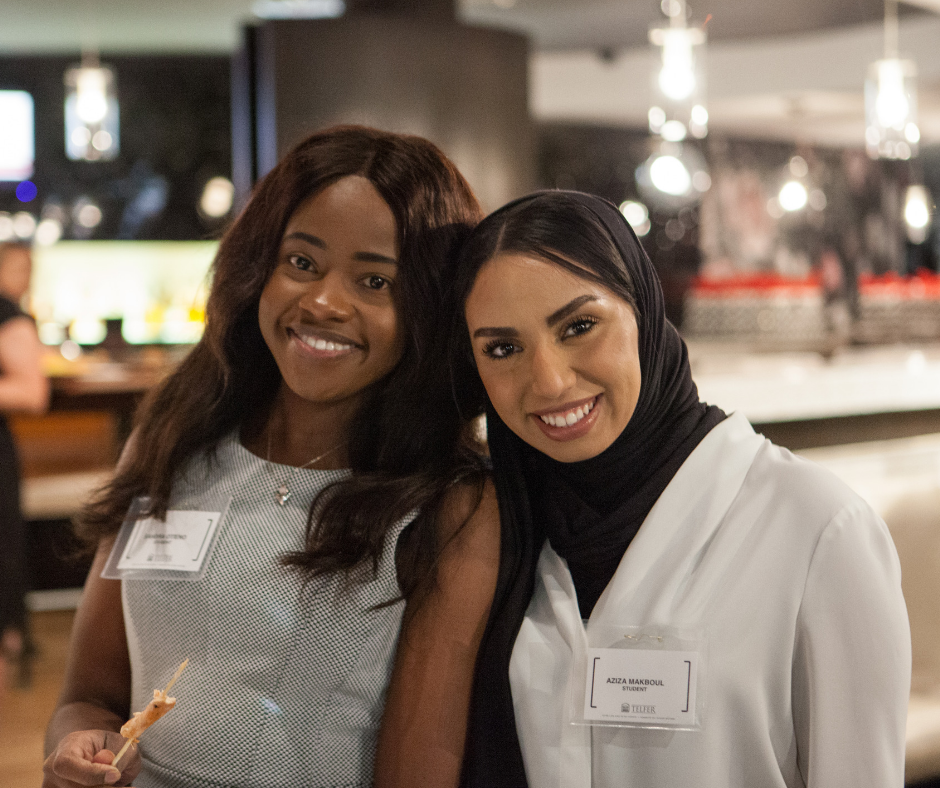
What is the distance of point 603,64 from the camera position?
7.78 m

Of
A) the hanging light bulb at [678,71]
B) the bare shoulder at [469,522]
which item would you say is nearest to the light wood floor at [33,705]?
the bare shoulder at [469,522]

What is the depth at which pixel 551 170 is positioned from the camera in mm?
8391

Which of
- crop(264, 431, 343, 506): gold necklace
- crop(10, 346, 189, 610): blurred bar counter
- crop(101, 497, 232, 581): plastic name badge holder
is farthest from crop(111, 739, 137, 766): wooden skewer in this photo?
crop(10, 346, 189, 610): blurred bar counter

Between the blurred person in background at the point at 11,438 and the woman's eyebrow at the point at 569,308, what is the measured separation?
9.19 ft

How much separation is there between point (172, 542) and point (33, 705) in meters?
2.65

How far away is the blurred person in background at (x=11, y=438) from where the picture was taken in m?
3.48

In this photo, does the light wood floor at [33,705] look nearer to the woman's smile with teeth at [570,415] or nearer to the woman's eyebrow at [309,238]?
the woman's eyebrow at [309,238]

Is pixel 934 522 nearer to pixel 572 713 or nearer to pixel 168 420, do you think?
pixel 572 713

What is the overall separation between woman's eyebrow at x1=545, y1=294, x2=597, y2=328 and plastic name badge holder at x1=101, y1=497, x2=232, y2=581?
58 cm

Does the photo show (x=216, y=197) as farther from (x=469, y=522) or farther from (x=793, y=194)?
(x=469, y=522)

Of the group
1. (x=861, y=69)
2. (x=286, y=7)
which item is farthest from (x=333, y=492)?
(x=861, y=69)

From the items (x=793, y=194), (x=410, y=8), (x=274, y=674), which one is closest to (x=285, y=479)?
(x=274, y=674)

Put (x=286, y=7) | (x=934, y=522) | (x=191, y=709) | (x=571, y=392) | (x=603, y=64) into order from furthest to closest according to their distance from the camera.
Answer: (x=603, y=64) < (x=286, y=7) < (x=934, y=522) < (x=191, y=709) < (x=571, y=392)

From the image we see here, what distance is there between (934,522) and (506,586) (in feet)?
4.57
